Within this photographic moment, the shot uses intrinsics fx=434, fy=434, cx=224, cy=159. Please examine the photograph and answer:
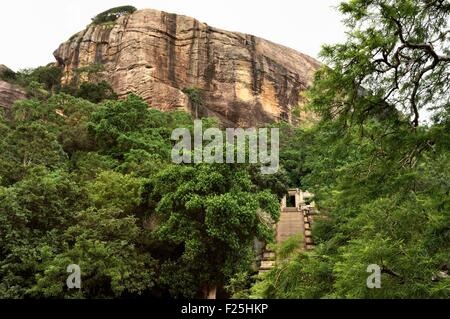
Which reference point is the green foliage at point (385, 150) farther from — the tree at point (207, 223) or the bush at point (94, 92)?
the bush at point (94, 92)

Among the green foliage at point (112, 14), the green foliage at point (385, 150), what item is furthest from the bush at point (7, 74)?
the green foliage at point (385, 150)

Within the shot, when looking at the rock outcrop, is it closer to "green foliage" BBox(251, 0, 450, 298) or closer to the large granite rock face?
the large granite rock face

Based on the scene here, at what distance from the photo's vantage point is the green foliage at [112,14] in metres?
33.0

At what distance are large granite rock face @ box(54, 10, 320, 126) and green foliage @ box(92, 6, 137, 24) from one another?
7.48ft

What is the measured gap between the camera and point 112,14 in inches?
1324

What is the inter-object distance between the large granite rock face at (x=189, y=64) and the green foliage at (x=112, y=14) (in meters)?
2.28

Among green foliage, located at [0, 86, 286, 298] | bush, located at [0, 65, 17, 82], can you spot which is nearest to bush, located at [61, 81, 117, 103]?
bush, located at [0, 65, 17, 82]

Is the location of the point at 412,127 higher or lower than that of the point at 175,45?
lower

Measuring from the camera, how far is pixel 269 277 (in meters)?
4.87

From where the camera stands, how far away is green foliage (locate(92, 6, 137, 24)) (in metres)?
33.0
